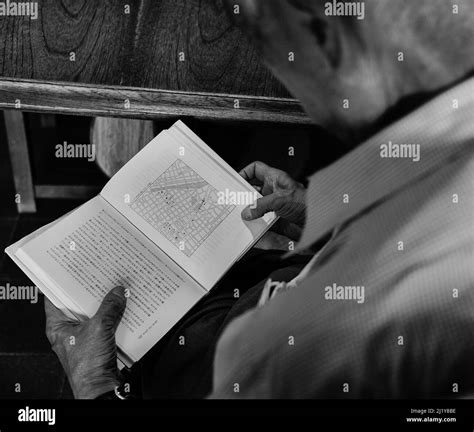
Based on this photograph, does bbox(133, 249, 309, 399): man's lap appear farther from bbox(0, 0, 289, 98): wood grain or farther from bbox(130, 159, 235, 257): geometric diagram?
bbox(0, 0, 289, 98): wood grain

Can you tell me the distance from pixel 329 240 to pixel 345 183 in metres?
0.10

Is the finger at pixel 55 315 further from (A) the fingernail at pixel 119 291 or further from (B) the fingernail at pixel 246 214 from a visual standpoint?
(B) the fingernail at pixel 246 214

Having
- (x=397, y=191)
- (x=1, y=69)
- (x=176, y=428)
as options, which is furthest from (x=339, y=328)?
(x=1, y=69)

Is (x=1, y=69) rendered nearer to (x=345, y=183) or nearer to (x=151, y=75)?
(x=151, y=75)

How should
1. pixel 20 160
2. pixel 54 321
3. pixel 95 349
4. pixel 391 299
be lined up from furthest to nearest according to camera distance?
pixel 20 160 → pixel 54 321 → pixel 95 349 → pixel 391 299

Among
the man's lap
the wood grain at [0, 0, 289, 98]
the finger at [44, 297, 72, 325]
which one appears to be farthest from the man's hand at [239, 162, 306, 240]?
the finger at [44, 297, 72, 325]

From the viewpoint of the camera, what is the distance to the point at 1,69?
3.31 ft

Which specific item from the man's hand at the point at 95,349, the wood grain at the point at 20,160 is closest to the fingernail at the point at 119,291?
the man's hand at the point at 95,349

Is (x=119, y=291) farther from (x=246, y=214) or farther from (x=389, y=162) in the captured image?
(x=389, y=162)

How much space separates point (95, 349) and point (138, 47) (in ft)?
1.76

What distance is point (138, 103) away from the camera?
1.03 meters

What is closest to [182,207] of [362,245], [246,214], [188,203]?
[188,203]

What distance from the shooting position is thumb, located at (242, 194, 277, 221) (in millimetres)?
1130

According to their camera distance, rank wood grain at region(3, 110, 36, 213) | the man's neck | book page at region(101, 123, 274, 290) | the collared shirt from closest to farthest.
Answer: the collared shirt, the man's neck, book page at region(101, 123, 274, 290), wood grain at region(3, 110, 36, 213)
